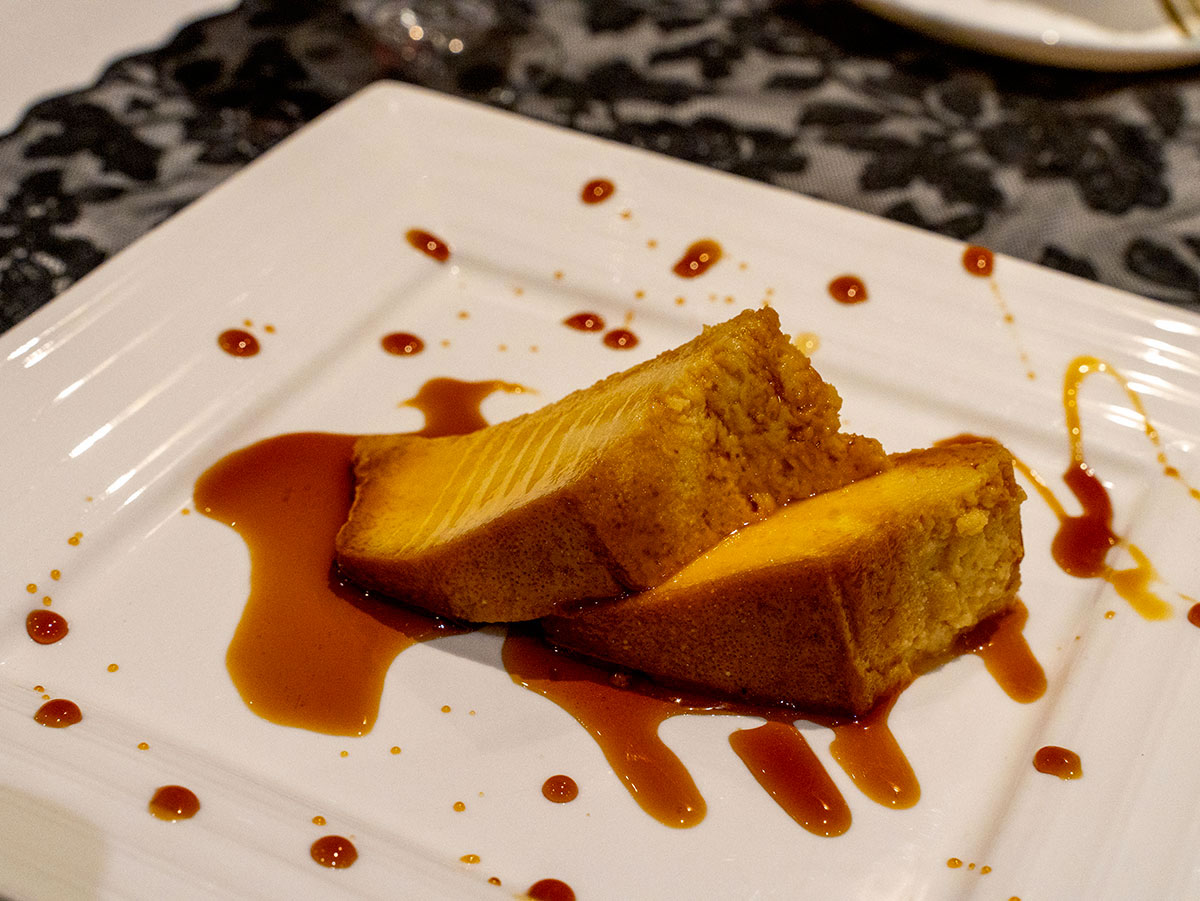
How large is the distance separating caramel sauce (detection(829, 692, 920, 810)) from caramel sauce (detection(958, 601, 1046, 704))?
249mm

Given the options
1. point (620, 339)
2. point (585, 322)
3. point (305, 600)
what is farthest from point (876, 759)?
point (585, 322)

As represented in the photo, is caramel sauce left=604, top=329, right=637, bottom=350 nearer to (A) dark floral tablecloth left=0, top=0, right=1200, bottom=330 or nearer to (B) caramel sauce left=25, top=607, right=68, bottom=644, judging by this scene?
(A) dark floral tablecloth left=0, top=0, right=1200, bottom=330

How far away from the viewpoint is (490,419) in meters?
3.11

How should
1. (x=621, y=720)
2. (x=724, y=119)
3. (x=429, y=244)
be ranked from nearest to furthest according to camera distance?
(x=621, y=720) → (x=429, y=244) → (x=724, y=119)

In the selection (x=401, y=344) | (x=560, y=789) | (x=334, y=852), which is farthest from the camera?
(x=401, y=344)

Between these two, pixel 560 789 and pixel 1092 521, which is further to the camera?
pixel 1092 521

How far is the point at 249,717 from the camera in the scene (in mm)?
2355

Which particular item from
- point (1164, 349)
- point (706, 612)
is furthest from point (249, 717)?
point (1164, 349)

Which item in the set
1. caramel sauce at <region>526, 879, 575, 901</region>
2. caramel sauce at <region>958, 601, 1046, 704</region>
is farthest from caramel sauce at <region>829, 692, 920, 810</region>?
caramel sauce at <region>526, 879, 575, 901</region>

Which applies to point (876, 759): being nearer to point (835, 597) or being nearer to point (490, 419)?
point (835, 597)

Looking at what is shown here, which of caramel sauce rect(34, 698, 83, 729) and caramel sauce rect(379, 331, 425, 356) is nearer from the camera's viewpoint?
caramel sauce rect(34, 698, 83, 729)

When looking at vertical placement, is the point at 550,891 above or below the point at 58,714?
below

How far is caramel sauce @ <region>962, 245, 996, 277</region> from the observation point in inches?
130

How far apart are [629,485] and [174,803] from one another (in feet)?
3.40
